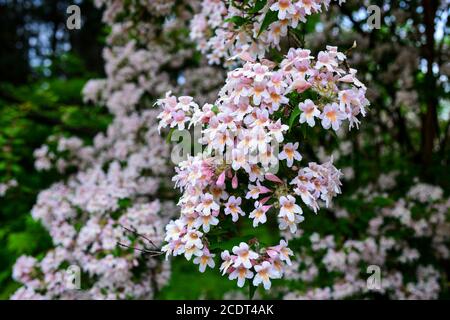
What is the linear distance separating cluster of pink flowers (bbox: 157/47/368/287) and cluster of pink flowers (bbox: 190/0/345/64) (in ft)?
0.63

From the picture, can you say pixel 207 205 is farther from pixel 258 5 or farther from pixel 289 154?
pixel 258 5

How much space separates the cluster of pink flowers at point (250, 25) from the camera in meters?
2.09

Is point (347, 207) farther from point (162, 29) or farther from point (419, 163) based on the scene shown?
point (162, 29)

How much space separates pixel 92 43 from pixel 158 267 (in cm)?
908

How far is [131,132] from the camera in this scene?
14.2ft

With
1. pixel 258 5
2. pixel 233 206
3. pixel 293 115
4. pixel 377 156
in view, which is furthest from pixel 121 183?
pixel 377 156

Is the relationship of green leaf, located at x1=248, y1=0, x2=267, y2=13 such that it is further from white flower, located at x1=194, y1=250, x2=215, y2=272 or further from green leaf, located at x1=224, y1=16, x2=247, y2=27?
white flower, located at x1=194, y1=250, x2=215, y2=272

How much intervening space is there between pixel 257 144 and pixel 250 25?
0.86 m

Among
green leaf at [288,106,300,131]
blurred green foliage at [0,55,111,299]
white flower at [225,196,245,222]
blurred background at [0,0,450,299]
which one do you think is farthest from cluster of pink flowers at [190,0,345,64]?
blurred green foliage at [0,55,111,299]

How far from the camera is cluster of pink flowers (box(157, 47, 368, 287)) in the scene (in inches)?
74.7

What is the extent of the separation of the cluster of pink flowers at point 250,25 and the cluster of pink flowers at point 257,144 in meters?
0.19

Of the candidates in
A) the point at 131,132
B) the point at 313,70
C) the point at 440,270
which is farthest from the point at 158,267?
the point at 440,270

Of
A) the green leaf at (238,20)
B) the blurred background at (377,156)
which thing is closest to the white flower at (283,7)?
the green leaf at (238,20)
